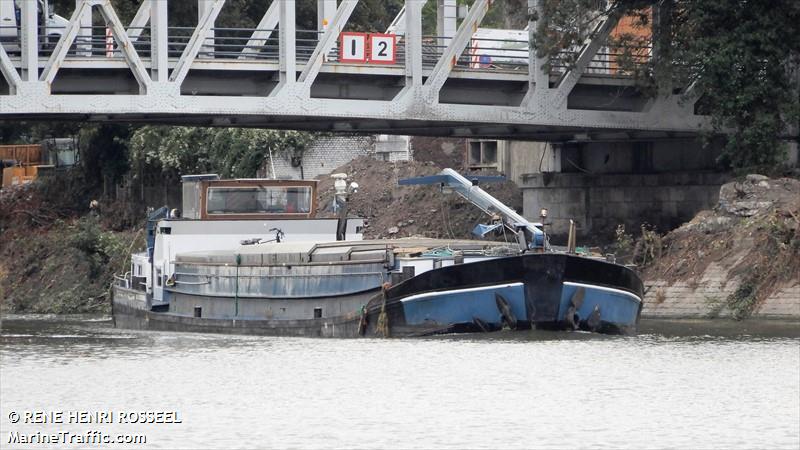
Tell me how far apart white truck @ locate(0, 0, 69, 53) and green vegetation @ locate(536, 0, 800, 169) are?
43.9 feet

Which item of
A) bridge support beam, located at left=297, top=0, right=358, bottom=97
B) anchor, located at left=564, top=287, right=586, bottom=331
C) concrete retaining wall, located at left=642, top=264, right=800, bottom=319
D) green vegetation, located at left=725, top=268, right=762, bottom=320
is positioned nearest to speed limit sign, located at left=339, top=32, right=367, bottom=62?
bridge support beam, located at left=297, top=0, right=358, bottom=97

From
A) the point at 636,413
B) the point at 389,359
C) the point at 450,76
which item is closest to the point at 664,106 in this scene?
the point at 450,76

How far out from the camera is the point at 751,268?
44.8 m

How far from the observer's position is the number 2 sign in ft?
164

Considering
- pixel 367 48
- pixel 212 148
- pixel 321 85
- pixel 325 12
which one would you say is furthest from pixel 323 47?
pixel 212 148

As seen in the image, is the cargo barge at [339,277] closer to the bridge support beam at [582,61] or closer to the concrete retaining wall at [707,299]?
the concrete retaining wall at [707,299]

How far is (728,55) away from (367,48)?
963 cm

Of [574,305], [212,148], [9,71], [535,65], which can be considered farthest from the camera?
[212,148]

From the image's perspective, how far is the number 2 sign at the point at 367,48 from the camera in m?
50.1

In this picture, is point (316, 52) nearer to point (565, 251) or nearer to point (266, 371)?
point (565, 251)

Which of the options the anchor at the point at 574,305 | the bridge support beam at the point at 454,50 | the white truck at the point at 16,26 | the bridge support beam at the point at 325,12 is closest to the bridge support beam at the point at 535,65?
the bridge support beam at the point at 454,50

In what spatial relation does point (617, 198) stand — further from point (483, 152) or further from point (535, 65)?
point (483, 152)

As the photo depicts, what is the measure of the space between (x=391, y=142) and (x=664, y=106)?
12.6 meters

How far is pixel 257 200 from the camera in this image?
1678 inches
